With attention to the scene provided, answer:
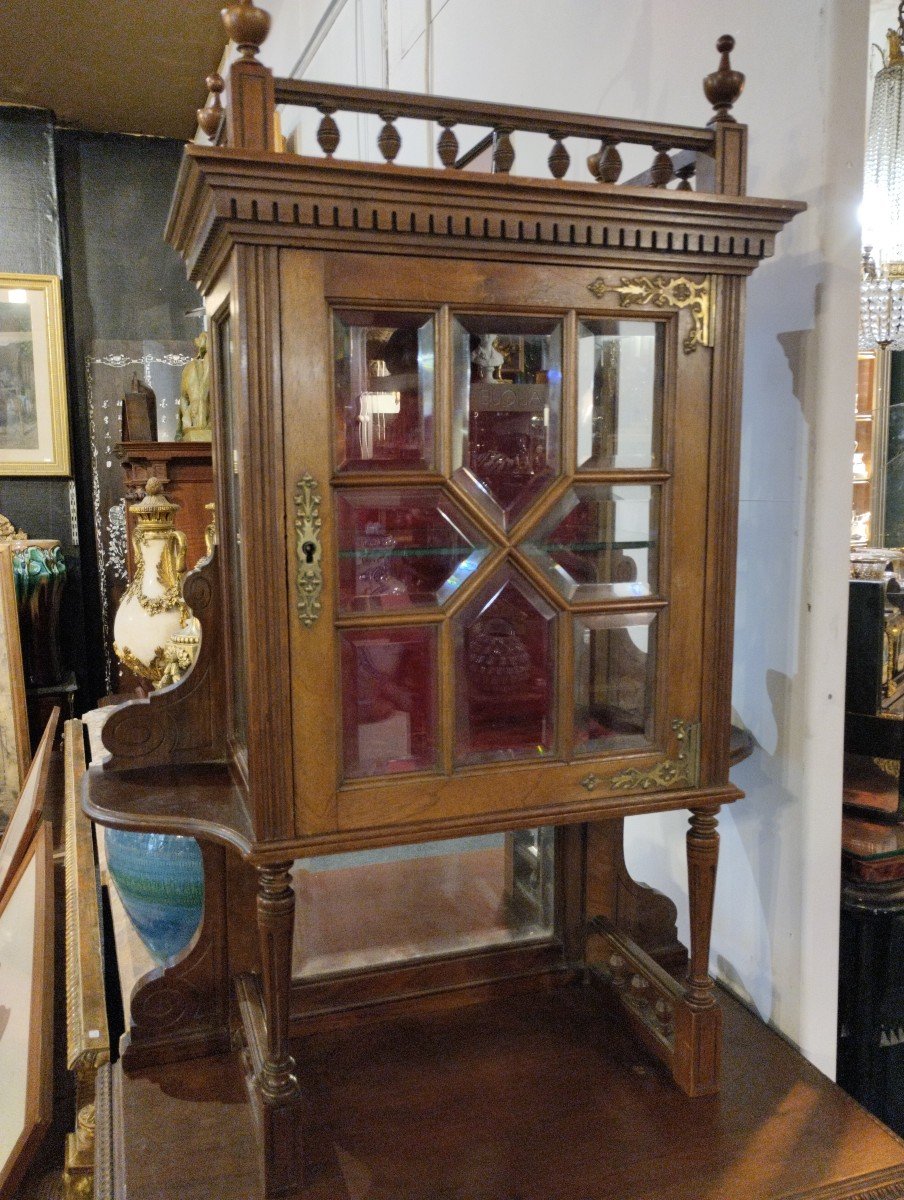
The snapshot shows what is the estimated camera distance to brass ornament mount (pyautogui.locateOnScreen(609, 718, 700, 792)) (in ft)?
3.72

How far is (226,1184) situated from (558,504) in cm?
87

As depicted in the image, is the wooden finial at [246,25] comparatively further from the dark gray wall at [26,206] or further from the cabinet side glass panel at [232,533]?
the dark gray wall at [26,206]

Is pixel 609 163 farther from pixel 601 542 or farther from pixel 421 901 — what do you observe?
pixel 421 901

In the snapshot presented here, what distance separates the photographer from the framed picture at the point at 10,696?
355 cm

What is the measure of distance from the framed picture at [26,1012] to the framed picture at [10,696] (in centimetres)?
158

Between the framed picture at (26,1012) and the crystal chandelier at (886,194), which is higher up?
the crystal chandelier at (886,194)

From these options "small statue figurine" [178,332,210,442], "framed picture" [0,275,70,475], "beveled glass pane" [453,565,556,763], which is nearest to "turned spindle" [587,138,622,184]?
"beveled glass pane" [453,565,556,763]

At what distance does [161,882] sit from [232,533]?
1.95ft

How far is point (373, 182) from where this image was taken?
3.08 feet

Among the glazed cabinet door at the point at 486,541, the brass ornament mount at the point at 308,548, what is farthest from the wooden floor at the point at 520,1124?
the brass ornament mount at the point at 308,548

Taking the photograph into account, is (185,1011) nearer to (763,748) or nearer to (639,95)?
(763,748)

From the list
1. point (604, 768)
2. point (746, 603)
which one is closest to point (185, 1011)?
point (604, 768)

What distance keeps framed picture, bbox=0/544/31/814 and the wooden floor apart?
8.65ft

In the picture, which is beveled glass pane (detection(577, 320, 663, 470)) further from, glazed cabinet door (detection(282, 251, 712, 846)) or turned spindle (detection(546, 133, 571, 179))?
turned spindle (detection(546, 133, 571, 179))
